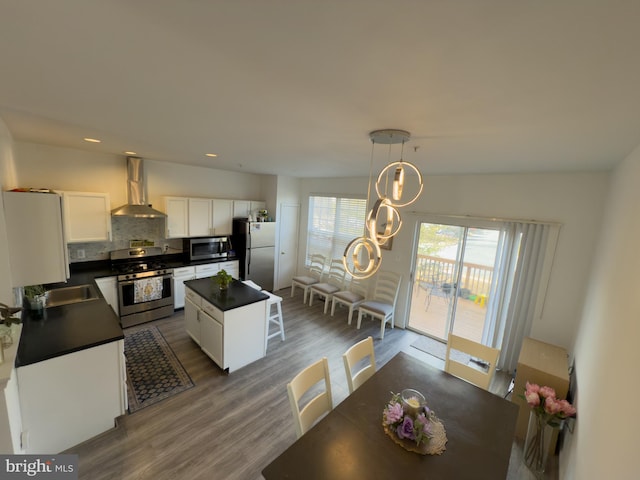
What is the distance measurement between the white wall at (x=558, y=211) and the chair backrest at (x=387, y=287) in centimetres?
142

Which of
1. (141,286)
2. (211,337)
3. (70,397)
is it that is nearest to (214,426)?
(211,337)

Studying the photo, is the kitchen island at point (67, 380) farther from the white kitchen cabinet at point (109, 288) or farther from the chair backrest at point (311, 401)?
the chair backrest at point (311, 401)

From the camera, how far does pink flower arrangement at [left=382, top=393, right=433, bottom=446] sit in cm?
156

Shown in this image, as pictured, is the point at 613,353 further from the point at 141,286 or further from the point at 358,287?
the point at 141,286

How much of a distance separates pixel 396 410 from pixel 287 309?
3597 mm

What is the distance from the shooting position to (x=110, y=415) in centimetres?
232

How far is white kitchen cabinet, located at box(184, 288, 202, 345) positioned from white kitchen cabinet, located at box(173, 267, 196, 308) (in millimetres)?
894

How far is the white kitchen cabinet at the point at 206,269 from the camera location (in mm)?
4621

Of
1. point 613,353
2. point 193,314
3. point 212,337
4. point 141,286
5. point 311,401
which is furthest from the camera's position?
point 141,286

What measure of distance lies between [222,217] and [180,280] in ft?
4.48

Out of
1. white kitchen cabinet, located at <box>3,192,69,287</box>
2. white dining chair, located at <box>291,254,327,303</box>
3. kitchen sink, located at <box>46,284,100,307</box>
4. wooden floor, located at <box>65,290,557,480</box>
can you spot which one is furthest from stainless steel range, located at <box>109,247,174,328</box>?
white dining chair, located at <box>291,254,327,303</box>

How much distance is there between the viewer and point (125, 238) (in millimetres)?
4266

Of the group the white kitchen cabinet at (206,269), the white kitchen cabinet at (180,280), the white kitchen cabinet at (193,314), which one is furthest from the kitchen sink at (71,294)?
the white kitchen cabinet at (206,269)

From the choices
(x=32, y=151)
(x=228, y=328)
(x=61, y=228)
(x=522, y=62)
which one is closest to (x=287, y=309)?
(x=228, y=328)
